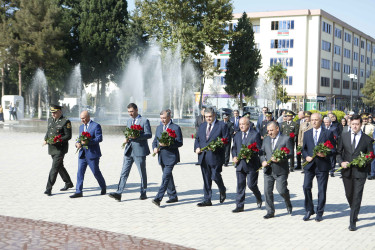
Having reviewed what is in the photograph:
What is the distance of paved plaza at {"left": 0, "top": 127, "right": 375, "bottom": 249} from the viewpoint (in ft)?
21.1

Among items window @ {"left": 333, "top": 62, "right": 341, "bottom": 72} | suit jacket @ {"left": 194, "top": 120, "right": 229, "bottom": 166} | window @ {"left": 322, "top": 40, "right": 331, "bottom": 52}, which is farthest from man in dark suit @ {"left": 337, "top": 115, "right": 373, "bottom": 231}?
window @ {"left": 333, "top": 62, "right": 341, "bottom": 72}

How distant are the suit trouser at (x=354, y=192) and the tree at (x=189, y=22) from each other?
41.2 metres

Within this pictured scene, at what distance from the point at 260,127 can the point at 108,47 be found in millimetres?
41817

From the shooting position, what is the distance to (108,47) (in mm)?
55406

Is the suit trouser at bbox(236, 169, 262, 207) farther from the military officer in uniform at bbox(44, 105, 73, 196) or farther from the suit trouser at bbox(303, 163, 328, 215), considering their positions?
the military officer in uniform at bbox(44, 105, 73, 196)

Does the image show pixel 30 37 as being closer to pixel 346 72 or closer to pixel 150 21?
pixel 150 21

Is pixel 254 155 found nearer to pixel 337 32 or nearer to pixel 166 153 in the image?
pixel 166 153

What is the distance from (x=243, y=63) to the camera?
58.3 metres

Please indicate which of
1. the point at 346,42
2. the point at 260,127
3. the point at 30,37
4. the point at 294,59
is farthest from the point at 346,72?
the point at 260,127

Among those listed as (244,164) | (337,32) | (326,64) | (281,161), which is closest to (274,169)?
(281,161)

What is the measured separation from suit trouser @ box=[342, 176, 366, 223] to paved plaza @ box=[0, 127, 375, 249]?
0.28 m

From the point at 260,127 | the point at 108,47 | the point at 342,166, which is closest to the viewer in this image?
the point at 342,166

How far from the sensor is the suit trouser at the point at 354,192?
7.31 metres

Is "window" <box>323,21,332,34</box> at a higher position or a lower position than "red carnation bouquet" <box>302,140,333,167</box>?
higher
